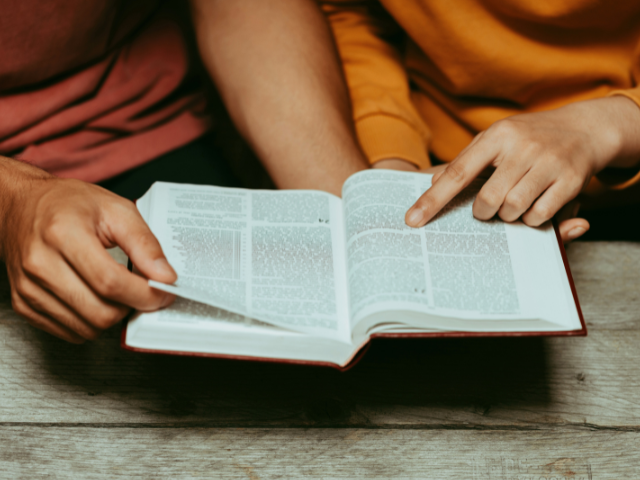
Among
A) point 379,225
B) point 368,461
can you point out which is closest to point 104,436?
point 368,461

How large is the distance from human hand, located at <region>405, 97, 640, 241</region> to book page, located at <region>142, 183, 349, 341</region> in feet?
0.41

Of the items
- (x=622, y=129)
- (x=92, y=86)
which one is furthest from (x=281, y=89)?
(x=622, y=129)

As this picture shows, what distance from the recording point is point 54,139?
2.68 ft

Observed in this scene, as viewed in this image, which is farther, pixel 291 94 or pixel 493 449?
pixel 291 94

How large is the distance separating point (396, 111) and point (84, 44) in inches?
21.5

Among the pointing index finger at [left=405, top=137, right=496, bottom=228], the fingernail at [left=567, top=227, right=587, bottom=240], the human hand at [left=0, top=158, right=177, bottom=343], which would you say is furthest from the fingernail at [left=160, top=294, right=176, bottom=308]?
the fingernail at [left=567, top=227, right=587, bottom=240]

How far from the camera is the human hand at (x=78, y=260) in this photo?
19.8 inches

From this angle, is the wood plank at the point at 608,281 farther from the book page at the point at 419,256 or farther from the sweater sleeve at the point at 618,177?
the book page at the point at 419,256

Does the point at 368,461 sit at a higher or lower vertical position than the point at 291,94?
lower

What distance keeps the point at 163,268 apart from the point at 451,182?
0.36 meters

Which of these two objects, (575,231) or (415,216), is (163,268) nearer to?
(415,216)

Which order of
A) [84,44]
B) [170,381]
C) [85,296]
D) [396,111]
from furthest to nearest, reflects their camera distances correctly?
[396,111] < [84,44] < [170,381] < [85,296]

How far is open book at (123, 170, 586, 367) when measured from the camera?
1.74 ft

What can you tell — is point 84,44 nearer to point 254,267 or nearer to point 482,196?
point 254,267
